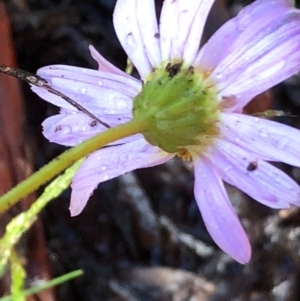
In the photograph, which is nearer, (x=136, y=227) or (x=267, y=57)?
(x=267, y=57)

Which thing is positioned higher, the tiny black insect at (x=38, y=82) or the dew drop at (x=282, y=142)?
the tiny black insect at (x=38, y=82)

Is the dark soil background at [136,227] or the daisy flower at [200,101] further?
the dark soil background at [136,227]

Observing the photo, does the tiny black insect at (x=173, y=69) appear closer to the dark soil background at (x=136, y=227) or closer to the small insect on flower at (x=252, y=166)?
the small insect on flower at (x=252, y=166)

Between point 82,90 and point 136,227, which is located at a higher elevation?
point 82,90

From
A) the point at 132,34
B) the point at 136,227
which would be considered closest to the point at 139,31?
the point at 132,34

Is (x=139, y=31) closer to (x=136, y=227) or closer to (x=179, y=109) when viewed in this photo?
(x=179, y=109)

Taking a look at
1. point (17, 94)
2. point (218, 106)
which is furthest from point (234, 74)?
point (17, 94)

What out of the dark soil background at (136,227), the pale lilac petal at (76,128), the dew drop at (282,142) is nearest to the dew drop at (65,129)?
the pale lilac petal at (76,128)
